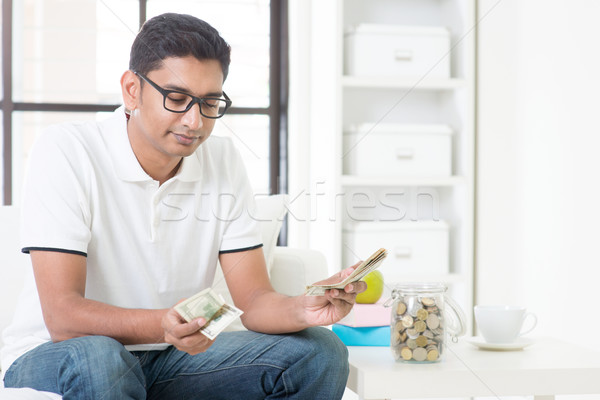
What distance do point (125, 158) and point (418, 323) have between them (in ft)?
2.27

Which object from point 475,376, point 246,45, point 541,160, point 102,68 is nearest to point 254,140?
point 246,45

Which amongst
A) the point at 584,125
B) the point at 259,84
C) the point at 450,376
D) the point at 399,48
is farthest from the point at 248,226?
the point at 259,84

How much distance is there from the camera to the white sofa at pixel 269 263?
5.74 ft

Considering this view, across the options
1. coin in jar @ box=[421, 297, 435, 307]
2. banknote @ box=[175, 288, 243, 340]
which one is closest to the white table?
coin in jar @ box=[421, 297, 435, 307]

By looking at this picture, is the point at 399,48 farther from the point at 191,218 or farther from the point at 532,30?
the point at 191,218

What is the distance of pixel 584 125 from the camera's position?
2.10 meters

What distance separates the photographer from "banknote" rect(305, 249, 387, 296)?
120 cm

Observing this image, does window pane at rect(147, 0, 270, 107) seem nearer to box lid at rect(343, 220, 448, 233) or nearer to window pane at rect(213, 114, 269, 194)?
window pane at rect(213, 114, 269, 194)

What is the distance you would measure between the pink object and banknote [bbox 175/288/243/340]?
44 cm

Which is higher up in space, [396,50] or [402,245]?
[396,50]

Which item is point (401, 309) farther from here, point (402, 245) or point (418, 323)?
point (402, 245)

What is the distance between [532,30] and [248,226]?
1.39 meters

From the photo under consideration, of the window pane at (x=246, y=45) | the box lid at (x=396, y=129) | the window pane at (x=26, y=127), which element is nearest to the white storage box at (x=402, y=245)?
the box lid at (x=396, y=129)

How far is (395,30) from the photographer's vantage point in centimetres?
268
